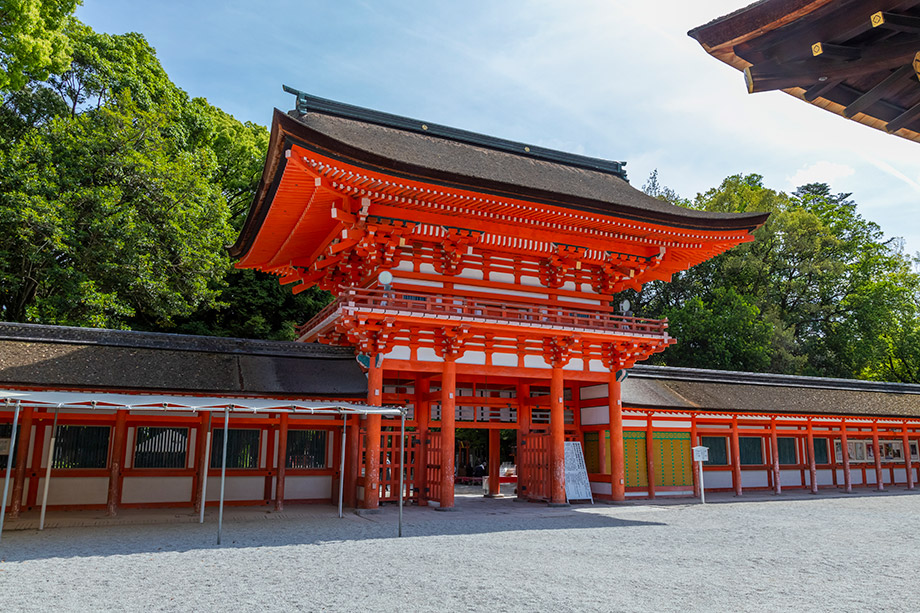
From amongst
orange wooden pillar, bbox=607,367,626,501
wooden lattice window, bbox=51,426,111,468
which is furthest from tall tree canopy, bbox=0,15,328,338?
orange wooden pillar, bbox=607,367,626,501

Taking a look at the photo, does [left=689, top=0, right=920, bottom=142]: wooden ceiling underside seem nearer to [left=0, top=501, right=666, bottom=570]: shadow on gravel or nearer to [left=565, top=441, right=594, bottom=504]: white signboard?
[left=0, top=501, right=666, bottom=570]: shadow on gravel

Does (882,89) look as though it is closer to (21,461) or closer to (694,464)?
(21,461)

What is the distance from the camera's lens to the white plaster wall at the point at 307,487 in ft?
50.0

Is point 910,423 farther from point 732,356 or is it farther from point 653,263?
point 653,263

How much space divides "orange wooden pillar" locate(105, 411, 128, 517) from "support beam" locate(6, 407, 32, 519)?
1.52 meters

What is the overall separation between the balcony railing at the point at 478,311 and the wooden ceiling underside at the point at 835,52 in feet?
32.5

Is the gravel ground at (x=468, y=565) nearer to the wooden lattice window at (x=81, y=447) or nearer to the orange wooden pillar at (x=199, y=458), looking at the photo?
the orange wooden pillar at (x=199, y=458)

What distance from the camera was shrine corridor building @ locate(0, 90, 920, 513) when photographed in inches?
517

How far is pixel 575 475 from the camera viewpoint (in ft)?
53.7

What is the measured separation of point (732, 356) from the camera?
31.3 m

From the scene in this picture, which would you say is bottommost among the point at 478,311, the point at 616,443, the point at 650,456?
the point at 650,456

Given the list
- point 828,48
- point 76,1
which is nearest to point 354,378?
point 828,48

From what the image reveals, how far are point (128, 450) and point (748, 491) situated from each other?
1810cm

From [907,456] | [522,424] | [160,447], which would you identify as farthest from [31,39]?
[907,456]
